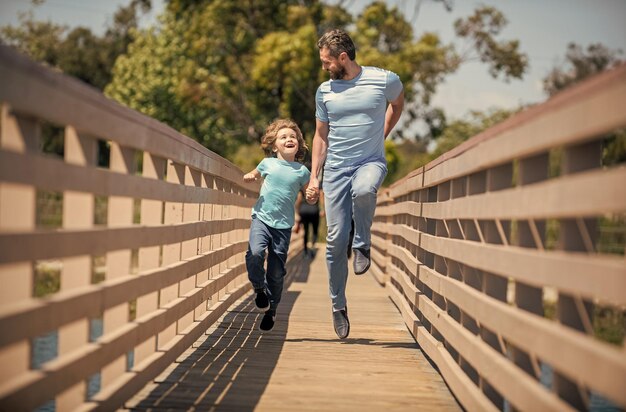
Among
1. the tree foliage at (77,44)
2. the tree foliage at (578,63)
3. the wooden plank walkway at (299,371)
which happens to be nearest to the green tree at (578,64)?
the tree foliage at (578,63)

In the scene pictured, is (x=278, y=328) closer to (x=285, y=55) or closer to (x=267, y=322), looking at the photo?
(x=267, y=322)

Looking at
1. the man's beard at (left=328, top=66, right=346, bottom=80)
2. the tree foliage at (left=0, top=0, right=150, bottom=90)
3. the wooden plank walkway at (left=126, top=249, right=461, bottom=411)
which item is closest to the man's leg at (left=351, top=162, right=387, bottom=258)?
the man's beard at (left=328, top=66, right=346, bottom=80)

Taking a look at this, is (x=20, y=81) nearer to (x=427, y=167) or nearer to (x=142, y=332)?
(x=142, y=332)

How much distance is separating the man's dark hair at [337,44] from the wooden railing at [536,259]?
4.37ft

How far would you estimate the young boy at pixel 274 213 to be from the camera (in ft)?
26.2

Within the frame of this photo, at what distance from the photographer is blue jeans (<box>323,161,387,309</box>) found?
289 inches

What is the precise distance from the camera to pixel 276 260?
8.12 meters

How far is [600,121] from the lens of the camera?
3.11 metres

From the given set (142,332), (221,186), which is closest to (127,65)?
(221,186)

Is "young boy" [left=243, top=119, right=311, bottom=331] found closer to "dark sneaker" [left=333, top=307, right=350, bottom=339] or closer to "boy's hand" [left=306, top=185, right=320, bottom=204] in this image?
"boy's hand" [left=306, top=185, right=320, bottom=204]

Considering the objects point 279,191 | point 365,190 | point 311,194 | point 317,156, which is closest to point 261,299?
point 279,191

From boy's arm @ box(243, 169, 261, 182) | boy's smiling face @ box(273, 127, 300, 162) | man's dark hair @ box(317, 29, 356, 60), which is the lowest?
boy's arm @ box(243, 169, 261, 182)

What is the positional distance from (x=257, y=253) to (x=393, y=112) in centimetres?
139

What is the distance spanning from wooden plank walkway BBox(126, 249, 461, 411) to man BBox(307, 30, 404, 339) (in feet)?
2.00
